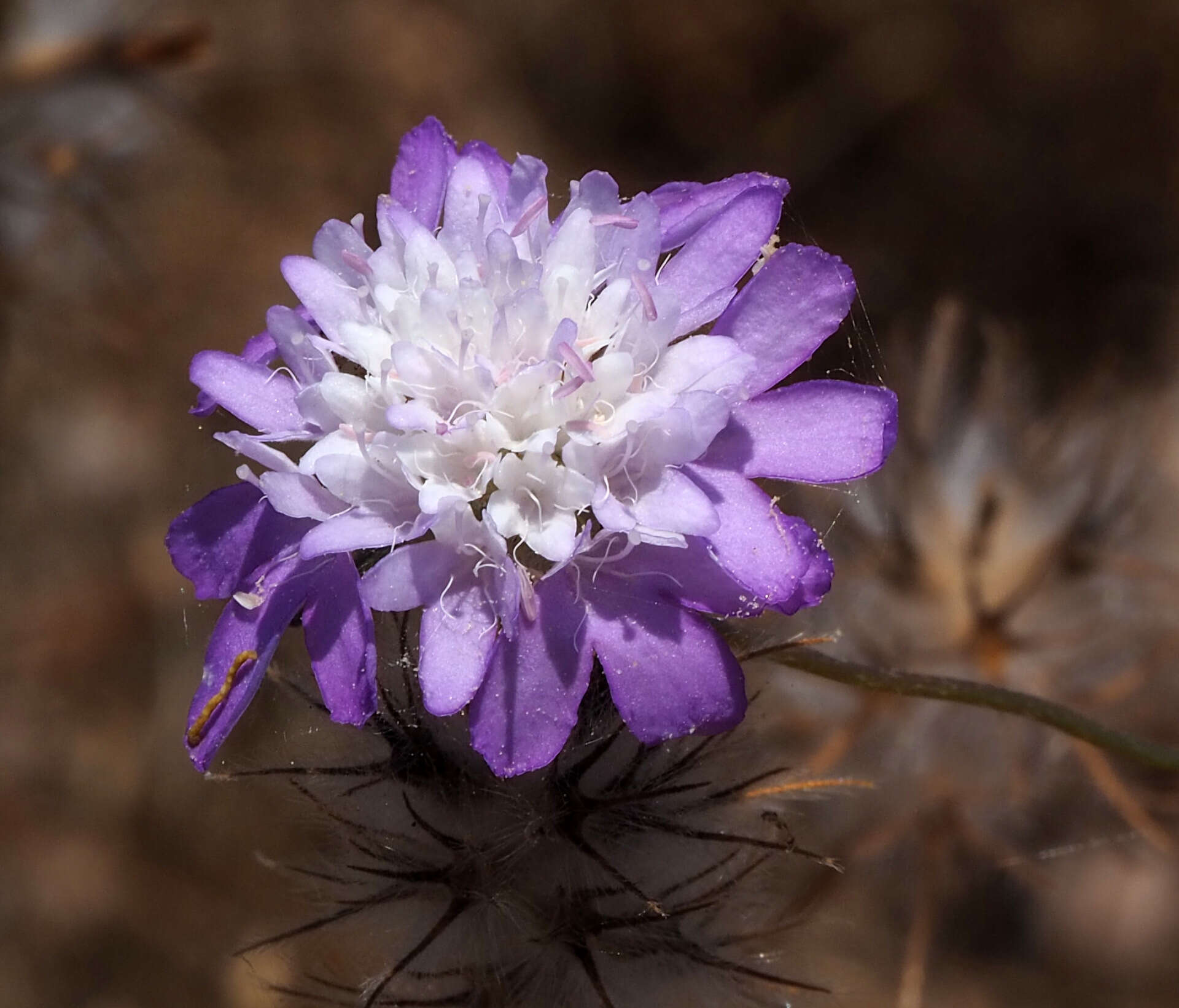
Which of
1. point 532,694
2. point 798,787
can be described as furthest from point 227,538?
point 798,787

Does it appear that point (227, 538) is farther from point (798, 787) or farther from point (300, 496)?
point (798, 787)

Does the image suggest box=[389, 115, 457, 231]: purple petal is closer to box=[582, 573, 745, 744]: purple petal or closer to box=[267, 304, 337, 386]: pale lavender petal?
box=[267, 304, 337, 386]: pale lavender petal

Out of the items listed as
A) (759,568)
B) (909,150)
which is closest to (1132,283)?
(909,150)

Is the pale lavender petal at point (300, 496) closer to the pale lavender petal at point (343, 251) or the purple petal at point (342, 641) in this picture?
the purple petal at point (342, 641)

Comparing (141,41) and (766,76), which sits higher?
(141,41)

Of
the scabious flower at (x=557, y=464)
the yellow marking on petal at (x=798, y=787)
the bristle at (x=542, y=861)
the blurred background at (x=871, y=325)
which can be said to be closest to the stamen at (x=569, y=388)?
the scabious flower at (x=557, y=464)

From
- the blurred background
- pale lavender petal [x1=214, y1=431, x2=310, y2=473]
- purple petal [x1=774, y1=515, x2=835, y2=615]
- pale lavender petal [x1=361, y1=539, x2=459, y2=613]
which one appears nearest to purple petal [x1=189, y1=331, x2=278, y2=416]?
pale lavender petal [x1=214, y1=431, x2=310, y2=473]

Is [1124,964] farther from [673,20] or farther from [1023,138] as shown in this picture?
[673,20]
